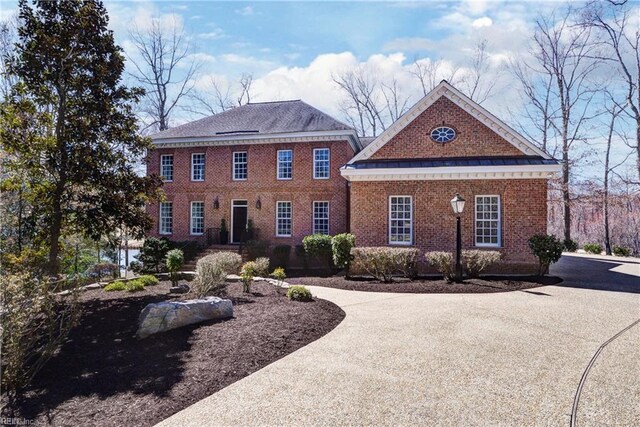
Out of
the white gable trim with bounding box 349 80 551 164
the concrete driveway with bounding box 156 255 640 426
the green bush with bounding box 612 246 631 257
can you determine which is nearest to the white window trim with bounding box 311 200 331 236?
the white gable trim with bounding box 349 80 551 164

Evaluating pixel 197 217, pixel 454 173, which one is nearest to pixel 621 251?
pixel 454 173

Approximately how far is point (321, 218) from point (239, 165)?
522 cm

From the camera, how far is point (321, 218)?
18812 millimetres

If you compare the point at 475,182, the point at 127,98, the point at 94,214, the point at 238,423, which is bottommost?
the point at 238,423

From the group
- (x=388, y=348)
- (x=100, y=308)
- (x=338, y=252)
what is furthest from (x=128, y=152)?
(x=388, y=348)

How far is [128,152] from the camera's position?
10.0m

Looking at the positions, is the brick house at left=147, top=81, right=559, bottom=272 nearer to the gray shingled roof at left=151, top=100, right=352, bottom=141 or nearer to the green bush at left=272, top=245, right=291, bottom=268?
the gray shingled roof at left=151, top=100, right=352, bottom=141

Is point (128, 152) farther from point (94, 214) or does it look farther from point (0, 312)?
point (0, 312)

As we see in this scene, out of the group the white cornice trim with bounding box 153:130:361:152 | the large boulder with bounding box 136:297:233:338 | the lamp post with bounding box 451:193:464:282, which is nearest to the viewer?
the large boulder with bounding box 136:297:233:338

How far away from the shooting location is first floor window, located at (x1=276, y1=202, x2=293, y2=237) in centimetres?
1919

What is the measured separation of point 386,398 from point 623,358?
12.4 feet

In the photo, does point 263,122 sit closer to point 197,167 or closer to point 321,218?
point 197,167

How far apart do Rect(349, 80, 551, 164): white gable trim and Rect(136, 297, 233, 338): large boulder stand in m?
9.76

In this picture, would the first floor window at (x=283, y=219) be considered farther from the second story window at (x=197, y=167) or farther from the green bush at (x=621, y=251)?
the green bush at (x=621, y=251)
